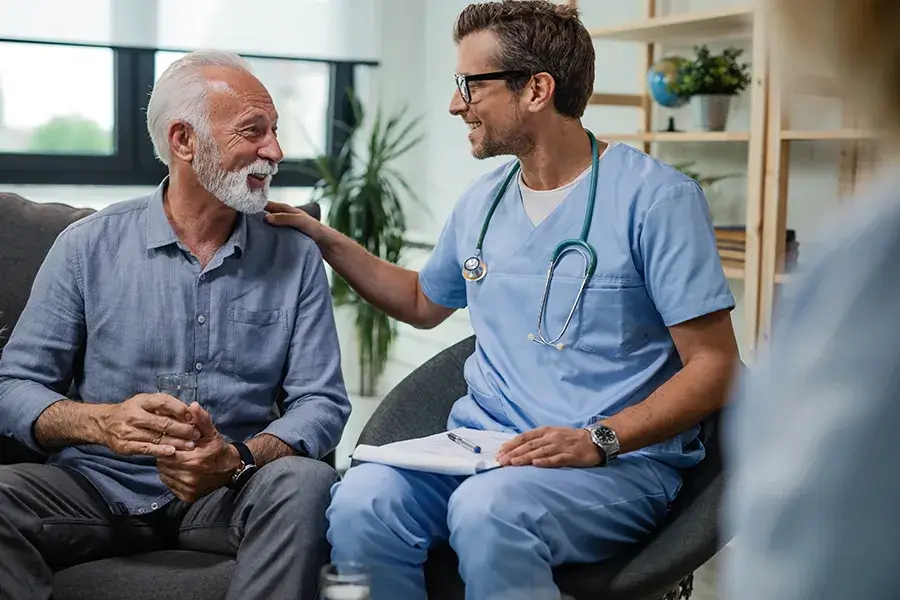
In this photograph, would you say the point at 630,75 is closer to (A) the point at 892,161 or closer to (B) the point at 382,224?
(B) the point at 382,224

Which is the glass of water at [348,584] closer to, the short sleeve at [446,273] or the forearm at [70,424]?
the forearm at [70,424]

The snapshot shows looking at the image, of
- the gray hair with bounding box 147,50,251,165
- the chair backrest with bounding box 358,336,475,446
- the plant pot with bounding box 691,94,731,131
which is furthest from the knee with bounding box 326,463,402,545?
the plant pot with bounding box 691,94,731,131

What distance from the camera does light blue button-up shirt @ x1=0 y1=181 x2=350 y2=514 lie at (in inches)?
74.4

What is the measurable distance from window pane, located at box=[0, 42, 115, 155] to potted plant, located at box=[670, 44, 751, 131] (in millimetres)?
2381

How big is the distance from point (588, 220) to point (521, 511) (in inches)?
21.2

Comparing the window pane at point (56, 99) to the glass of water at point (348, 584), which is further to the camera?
the window pane at point (56, 99)

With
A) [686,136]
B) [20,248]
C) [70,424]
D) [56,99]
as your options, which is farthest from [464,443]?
[56,99]

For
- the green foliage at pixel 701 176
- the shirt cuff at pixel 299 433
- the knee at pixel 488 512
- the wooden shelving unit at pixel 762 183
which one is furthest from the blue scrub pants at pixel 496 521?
the green foliage at pixel 701 176

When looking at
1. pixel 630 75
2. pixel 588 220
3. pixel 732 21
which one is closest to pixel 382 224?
pixel 630 75

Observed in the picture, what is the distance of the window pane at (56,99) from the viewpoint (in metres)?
4.08

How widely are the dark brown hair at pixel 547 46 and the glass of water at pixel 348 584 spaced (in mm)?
1113

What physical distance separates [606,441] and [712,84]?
1657 millimetres

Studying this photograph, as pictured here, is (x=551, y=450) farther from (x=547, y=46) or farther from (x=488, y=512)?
(x=547, y=46)

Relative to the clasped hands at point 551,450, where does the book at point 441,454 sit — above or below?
below
